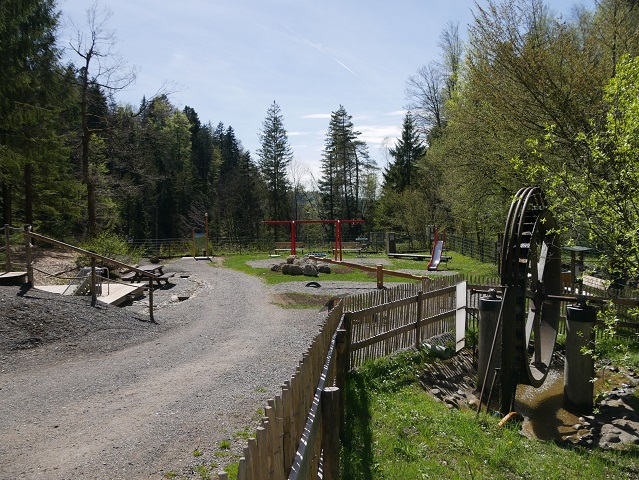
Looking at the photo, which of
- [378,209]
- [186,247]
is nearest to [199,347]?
[186,247]

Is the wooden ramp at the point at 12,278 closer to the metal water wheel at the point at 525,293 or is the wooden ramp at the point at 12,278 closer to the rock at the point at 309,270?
the metal water wheel at the point at 525,293

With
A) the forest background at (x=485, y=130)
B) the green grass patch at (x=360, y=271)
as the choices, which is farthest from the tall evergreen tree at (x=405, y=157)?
the green grass patch at (x=360, y=271)

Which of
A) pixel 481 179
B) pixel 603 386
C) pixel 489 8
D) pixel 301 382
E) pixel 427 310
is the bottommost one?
pixel 603 386

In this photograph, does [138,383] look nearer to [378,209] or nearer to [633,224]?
[633,224]

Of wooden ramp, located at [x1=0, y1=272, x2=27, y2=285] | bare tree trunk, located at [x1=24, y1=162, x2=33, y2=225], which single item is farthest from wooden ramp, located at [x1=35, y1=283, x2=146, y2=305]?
bare tree trunk, located at [x1=24, y1=162, x2=33, y2=225]

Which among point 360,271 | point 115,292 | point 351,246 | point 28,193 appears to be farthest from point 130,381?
point 351,246

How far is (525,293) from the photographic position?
838 cm

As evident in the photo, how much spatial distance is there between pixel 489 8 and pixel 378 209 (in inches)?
1306

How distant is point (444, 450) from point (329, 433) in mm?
2350

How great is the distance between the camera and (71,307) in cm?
1083

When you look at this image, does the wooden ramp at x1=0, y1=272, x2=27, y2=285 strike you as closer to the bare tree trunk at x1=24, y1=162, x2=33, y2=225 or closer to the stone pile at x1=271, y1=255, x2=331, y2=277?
the stone pile at x1=271, y1=255, x2=331, y2=277

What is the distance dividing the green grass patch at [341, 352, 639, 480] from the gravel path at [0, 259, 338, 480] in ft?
4.58

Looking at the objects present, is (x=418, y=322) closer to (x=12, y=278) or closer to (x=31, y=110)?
(x=12, y=278)

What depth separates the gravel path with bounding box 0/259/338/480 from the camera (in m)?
5.29
